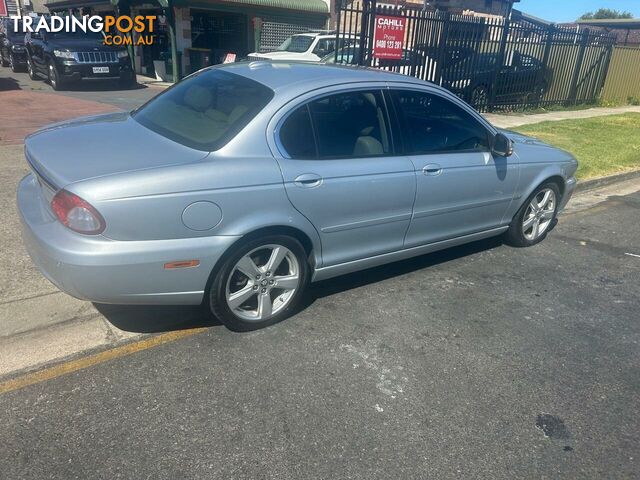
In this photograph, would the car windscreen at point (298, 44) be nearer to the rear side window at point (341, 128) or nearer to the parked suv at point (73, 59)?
the parked suv at point (73, 59)

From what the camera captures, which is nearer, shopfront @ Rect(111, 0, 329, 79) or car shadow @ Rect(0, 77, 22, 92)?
car shadow @ Rect(0, 77, 22, 92)

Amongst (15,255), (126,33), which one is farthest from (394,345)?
(126,33)

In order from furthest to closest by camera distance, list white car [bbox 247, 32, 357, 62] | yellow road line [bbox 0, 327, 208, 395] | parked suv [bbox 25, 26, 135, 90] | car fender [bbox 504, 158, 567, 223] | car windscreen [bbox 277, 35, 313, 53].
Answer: car windscreen [bbox 277, 35, 313, 53], white car [bbox 247, 32, 357, 62], parked suv [bbox 25, 26, 135, 90], car fender [bbox 504, 158, 567, 223], yellow road line [bbox 0, 327, 208, 395]

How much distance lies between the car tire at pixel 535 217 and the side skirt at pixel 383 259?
0.42m

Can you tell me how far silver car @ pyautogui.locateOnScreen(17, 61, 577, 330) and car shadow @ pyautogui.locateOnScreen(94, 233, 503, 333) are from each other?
351 millimetres

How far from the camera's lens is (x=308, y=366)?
329 centimetres

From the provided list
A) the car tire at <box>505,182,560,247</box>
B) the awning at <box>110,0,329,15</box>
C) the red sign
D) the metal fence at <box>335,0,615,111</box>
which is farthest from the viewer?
the awning at <box>110,0,329,15</box>

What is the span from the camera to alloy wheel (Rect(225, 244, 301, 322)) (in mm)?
3449

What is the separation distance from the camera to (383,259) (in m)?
4.18

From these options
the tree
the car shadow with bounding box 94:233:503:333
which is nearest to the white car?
the car shadow with bounding box 94:233:503:333

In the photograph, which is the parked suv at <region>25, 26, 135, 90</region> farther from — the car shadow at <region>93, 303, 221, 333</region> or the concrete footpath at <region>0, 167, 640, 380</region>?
the car shadow at <region>93, 303, 221, 333</region>

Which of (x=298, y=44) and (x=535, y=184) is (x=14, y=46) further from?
(x=535, y=184)

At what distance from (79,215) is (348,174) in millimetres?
1705

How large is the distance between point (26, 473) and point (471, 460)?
2.05 meters
